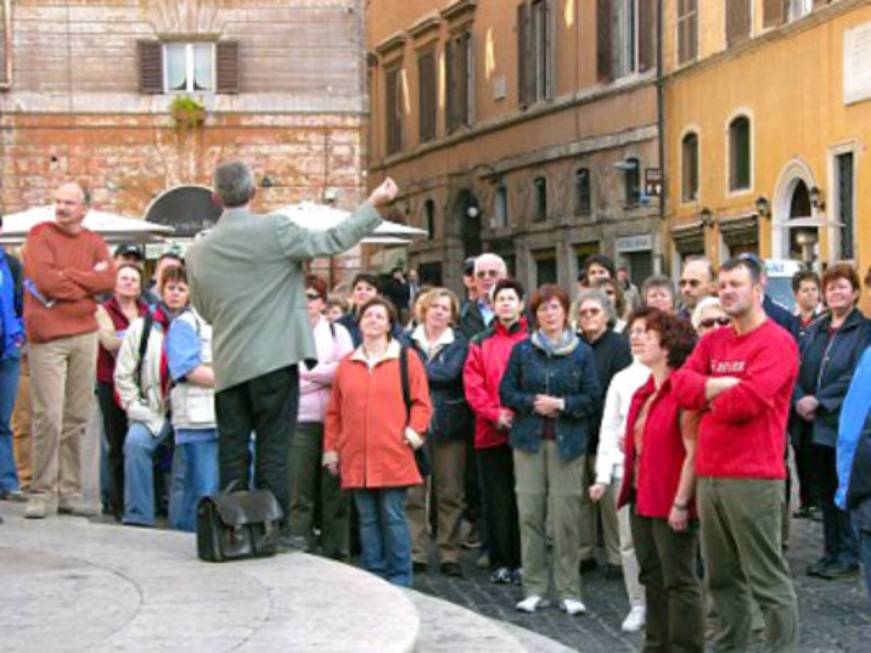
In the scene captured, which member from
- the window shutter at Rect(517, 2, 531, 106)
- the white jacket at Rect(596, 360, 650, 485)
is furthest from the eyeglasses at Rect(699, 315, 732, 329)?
the window shutter at Rect(517, 2, 531, 106)

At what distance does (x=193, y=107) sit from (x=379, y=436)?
2367 centimetres

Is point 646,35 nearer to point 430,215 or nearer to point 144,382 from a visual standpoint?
point 430,215

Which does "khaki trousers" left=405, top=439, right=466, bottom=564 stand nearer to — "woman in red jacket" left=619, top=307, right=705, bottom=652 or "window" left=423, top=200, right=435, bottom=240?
"woman in red jacket" left=619, top=307, right=705, bottom=652

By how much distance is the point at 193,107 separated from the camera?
113ft

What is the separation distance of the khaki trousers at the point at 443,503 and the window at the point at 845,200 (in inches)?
658

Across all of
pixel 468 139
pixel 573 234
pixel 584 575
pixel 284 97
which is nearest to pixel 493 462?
pixel 584 575

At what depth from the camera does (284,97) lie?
34.6 m

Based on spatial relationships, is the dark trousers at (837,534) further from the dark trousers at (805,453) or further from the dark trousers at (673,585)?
the dark trousers at (673,585)

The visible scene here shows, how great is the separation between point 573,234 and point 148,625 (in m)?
33.4

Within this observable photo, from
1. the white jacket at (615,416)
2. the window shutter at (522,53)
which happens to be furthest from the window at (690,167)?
the white jacket at (615,416)

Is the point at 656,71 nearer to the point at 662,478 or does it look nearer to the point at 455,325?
the point at 455,325

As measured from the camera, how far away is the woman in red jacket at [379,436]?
11.3m

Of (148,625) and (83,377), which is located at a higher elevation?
(83,377)

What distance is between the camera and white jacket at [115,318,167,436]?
12.6 metres
